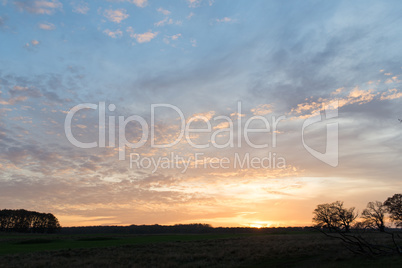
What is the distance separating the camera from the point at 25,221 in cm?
15825

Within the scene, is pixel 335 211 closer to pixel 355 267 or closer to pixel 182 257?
pixel 182 257

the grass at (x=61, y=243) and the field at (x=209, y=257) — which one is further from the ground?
the field at (x=209, y=257)

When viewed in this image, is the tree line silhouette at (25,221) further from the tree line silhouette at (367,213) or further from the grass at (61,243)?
the tree line silhouette at (367,213)

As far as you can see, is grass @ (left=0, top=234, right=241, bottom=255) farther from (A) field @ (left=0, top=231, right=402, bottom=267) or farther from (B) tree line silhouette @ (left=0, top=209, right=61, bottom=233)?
(B) tree line silhouette @ (left=0, top=209, right=61, bottom=233)

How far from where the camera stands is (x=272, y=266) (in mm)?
20125

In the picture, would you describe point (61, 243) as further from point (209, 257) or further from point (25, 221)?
point (25, 221)

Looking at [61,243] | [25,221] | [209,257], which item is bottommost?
[25,221]

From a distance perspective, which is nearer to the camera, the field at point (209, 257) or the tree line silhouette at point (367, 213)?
the field at point (209, 257)

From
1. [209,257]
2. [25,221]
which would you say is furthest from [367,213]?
[25,221]

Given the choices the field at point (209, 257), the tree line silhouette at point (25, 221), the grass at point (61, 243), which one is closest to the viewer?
the field at point (209, 257)

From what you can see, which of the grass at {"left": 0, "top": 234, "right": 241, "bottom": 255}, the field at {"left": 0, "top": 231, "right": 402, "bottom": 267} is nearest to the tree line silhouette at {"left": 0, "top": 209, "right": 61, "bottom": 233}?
the grass at {"left": 0, "top": 234, "right": 241, "bottom": 255}

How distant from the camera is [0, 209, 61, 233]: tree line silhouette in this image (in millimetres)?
155000

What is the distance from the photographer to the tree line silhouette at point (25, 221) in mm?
155000

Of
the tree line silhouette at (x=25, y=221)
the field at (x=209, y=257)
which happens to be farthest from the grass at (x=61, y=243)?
the tree line silhouette at (x=25, y=221)
